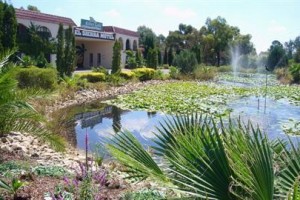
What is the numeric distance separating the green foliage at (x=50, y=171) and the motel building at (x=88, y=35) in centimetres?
1957

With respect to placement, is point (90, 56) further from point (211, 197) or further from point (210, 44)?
point (211, 197)

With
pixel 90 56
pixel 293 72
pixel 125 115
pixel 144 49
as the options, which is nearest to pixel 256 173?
pixel 125 115

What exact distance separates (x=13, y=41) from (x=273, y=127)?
14888 millimetres

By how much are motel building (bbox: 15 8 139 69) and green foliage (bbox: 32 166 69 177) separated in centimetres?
1957

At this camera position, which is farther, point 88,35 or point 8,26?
point 88,35

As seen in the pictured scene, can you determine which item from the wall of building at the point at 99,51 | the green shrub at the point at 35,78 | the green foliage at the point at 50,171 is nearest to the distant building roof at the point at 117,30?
the wall of building at the point at 99,51

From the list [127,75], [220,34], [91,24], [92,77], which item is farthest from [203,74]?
[220,34]

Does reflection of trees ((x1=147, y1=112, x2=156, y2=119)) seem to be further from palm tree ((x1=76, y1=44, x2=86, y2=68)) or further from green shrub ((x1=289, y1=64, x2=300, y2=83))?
palm tree ((x1=76, y1=44, x2=86, y2=68))

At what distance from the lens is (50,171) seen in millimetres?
4715

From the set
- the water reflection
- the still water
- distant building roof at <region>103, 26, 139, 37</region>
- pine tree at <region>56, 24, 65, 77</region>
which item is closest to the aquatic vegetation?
the still water

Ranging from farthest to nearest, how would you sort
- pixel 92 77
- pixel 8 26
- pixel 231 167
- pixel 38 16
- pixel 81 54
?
pixel 81 54 → pixel 38 16 → pixel 92 77 → pixel 8 26 → pixel 231 167

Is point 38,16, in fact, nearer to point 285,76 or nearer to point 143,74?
point 143,74

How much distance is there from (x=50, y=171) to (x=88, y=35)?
2513 centimetres

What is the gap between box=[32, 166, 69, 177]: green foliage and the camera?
4637 mm
